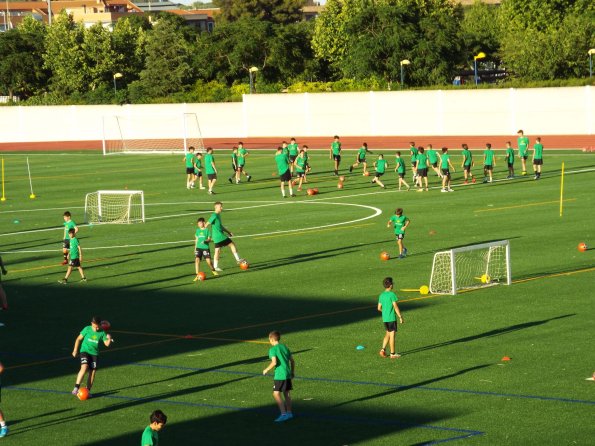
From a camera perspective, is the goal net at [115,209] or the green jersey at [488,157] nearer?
the goal net at [115,209]

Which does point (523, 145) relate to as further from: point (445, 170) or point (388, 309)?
point (388, 309)

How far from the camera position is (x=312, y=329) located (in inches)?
959

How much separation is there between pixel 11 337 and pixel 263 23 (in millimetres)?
95057

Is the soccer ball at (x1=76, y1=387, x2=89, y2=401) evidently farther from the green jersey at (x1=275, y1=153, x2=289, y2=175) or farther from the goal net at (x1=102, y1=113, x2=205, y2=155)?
the goal net at (x1=102, y1=113, x2=205, y2=155)

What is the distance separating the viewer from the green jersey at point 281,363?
17672 millimetres

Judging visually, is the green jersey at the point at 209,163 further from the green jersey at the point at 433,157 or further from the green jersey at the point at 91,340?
the green jersey at the point at 91,340

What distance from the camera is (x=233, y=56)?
378 ft

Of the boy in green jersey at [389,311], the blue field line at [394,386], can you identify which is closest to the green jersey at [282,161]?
the blue field line at [394,386]

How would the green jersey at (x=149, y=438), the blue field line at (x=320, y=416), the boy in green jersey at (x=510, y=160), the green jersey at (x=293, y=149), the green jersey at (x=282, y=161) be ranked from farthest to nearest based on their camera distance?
1. the green jersey at (x=293, y=149)
2. the boy in green jersey at (x=510, y=160)
3. the green jersey at (x=282, y=161)
4. the blue field line at (x=320, y=416)
5. the green jersey at (x=149, y=438)

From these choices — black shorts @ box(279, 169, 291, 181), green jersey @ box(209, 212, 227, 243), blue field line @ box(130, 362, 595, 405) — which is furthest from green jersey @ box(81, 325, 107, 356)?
black shorts @ box(279, 169, 291, 181)

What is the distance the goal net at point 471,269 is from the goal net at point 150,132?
58.2 metres

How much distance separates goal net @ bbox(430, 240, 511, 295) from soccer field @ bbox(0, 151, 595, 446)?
0.55 m

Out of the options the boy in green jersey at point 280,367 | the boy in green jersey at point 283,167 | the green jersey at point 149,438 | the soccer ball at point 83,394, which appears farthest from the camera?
the boy in green jersey at point 283,167

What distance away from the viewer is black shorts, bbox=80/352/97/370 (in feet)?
64.4
